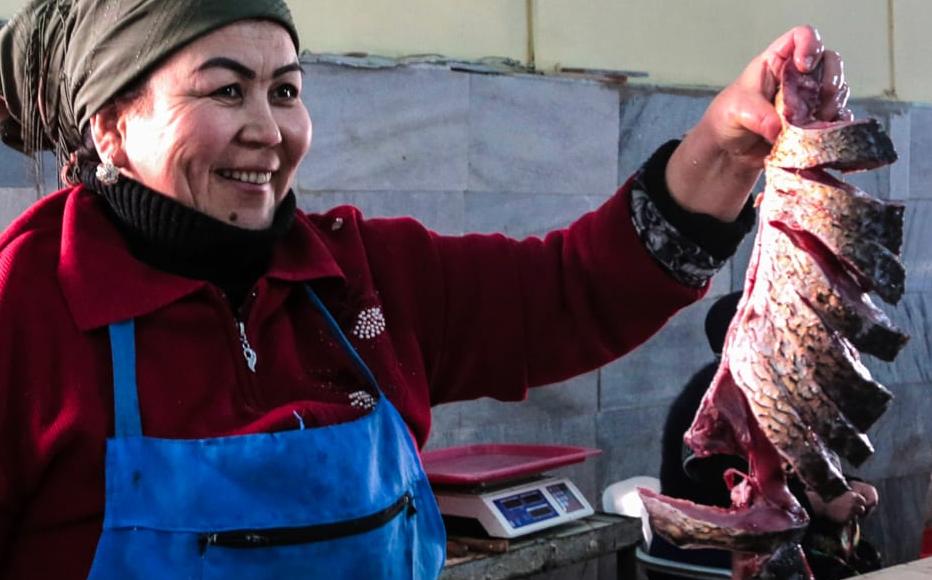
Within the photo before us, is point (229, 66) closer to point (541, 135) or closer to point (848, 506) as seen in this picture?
point (848, 506)

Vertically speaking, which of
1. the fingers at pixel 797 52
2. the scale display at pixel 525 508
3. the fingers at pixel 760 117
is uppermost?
the fingers at pixel 797 52

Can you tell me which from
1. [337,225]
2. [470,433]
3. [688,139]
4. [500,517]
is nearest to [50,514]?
[337,225]

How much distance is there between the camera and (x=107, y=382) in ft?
6.18

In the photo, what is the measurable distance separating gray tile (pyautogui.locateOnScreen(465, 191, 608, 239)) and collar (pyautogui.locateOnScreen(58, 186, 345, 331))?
2565mm

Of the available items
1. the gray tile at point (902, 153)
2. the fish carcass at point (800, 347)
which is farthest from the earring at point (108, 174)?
the gray tile at point (902, 153)

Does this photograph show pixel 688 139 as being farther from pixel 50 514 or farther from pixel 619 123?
pixel 619 123

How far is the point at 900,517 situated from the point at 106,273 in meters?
5.41

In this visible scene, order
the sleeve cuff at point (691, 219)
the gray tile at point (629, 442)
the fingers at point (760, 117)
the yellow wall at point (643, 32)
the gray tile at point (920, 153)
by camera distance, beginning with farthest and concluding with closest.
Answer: the gray tile at point (920, 153) → the gray tile at point (629, 442) → the yellow wall at point (643, 32) → the sleeve cuff at point (691, 219) → the fingers at point (760, 117)

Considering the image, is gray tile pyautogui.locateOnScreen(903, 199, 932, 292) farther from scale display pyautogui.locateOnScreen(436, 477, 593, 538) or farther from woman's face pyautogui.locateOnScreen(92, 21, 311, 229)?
woman's face pyautogui.locateOnScreen(92, 21, 311, 229)

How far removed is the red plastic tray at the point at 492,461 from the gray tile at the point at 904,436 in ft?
9.45

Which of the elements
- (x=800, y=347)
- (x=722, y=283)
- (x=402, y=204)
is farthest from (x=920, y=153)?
(x=800, y=347)

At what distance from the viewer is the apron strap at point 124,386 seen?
6.12 ft

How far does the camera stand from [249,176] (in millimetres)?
2000

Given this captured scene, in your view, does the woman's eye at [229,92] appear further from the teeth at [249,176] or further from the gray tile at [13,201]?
the gray tile at [13,201]
